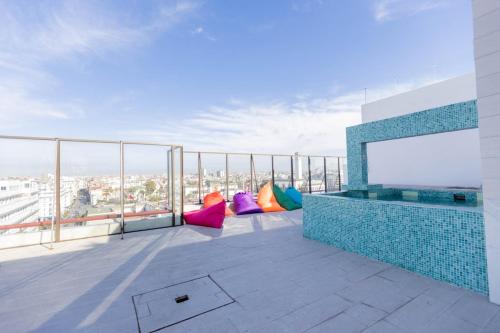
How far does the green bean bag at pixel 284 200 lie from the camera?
271 inches

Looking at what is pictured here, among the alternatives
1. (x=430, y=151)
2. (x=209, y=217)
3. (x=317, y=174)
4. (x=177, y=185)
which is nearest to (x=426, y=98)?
(x=430, y=151)

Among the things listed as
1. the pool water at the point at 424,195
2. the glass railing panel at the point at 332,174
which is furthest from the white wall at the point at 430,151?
the pool water at the point at 424,195

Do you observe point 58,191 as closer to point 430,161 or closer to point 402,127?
point 402,127

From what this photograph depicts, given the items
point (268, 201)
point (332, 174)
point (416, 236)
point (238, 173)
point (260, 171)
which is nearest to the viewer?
point (416, 236)

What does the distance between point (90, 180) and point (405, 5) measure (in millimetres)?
8842

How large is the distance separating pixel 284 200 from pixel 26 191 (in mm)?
6142

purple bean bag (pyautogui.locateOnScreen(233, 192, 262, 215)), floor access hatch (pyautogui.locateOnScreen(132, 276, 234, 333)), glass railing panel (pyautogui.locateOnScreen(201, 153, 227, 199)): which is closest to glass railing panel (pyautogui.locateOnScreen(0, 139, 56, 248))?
floor access hatch (pyautogui.locateOnScreen(132, 276, 234, 333))

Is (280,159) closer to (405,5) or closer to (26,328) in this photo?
(405,5)

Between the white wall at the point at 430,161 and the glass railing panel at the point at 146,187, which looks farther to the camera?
the white wall at the point at 430,161

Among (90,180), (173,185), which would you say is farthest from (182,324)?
(90,180)

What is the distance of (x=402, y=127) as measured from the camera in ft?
16.4

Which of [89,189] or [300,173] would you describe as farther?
[300,173]

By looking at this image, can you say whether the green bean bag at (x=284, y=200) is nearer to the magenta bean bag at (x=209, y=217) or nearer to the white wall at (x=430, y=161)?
the magenta bean bag at (x=209, y=217)

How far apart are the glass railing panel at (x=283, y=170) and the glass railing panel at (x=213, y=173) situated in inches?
86.3
